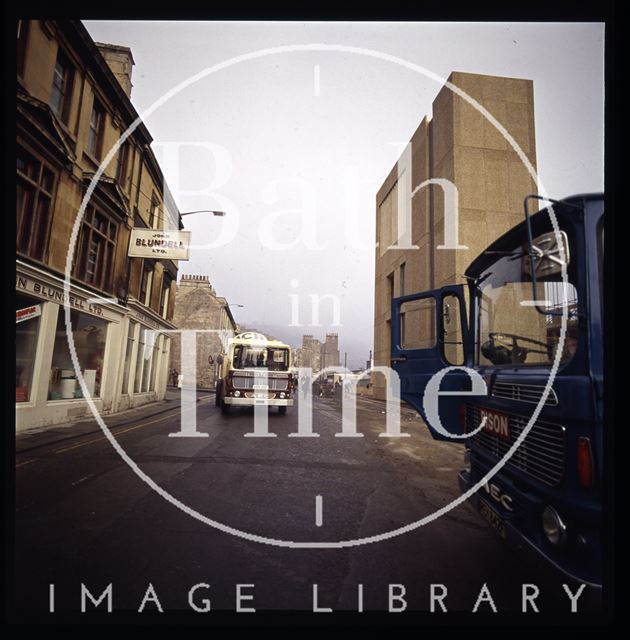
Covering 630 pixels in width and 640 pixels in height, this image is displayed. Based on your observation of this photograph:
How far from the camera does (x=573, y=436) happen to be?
7.09 ft

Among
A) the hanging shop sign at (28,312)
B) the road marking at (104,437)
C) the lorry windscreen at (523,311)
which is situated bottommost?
the road marking at (104,437)

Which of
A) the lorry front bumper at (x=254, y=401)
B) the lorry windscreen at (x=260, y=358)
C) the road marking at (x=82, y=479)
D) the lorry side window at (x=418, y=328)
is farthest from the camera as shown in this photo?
the lorry side window at (x=418, y=328)

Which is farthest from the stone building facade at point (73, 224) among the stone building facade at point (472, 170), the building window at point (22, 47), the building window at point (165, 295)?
the stone building facade at point (472, 170)

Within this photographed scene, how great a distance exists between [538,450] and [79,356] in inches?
524

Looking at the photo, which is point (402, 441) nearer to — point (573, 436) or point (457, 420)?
point (457, 420)

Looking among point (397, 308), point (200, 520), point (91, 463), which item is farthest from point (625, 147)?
point (91, 463)

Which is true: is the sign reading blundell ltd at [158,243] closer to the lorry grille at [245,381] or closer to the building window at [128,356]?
the building window at [128,356]

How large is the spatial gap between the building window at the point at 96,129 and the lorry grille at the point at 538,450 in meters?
14.4

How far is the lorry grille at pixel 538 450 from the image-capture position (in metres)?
2.26

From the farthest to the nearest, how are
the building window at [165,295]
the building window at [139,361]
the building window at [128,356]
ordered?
the building window at [165,295] → the building window at [139,361] → the building window at [128,356]

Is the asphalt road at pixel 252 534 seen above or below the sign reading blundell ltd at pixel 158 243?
below

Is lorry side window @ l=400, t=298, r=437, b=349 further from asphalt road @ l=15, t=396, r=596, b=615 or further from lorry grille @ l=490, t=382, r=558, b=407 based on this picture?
lorry grille @ l=490, t=382, r=558, b=407

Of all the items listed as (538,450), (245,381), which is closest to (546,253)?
(538,450)

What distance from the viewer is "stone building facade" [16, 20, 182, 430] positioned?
9242 mm
